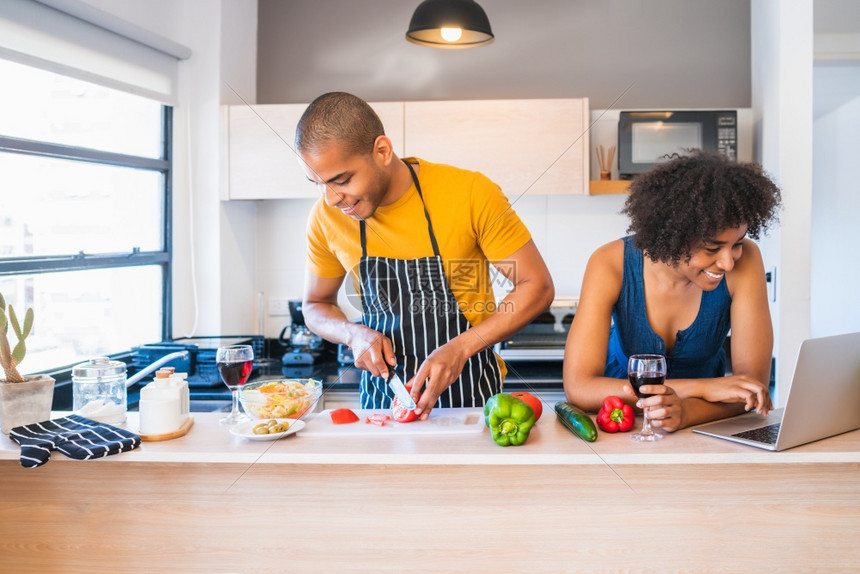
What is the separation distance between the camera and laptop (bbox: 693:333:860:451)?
1427mm

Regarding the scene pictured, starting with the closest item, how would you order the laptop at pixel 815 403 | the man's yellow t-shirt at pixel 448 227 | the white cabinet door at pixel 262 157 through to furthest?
1. the laptop at pixel 815 403
2. the man's yellow t-shirt at pixel 448 227
3. the white cabinet door at pixel 262 157

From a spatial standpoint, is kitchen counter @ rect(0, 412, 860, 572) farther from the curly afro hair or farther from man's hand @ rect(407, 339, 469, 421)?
the curly afro hair

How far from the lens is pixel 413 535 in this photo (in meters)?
1.62

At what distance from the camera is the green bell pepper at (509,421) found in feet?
4.90

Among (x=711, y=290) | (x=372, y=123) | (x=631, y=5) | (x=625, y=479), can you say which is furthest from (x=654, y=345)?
(x=631, y=5)

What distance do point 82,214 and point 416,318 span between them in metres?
1.69

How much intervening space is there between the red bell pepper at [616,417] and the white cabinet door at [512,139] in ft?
6.12

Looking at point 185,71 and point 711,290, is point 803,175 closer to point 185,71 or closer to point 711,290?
point 711,290

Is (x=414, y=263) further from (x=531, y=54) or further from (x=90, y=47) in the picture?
(x=531, y=54)

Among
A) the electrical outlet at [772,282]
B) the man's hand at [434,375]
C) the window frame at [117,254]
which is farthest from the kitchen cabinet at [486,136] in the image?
the man's hand at [434,375]

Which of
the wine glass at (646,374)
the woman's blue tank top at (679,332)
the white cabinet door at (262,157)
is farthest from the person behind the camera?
the white cabinet door at (262,157)

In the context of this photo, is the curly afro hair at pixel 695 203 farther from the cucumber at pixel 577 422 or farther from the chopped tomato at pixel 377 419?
the chopped tomato at pixel 377 419

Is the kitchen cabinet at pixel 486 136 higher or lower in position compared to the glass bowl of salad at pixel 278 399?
higher

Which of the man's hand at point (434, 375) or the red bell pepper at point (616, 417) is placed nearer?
the red bell pepper at point (616, 417)
